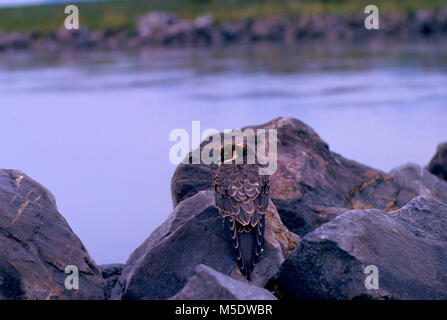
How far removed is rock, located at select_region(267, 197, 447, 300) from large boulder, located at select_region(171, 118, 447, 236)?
1.35 m

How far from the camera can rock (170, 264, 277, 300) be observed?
398 centimetres

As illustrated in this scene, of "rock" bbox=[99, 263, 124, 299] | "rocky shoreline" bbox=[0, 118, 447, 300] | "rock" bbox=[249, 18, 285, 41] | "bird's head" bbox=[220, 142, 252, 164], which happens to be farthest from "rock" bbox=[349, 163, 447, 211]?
"rock" bbox=[249, 18, 285, 41]

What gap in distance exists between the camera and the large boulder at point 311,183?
6266 mm

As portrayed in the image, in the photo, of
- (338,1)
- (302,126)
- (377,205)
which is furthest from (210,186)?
(338,1)

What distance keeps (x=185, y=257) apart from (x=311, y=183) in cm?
211

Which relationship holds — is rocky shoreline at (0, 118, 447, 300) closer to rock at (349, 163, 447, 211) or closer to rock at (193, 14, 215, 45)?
rock at (349, 163, 447, 211)

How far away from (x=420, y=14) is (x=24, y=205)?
30.3 meters

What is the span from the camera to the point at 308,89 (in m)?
17.3

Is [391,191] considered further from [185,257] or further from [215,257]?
[185,257]

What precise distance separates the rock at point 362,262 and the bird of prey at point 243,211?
0.27 m

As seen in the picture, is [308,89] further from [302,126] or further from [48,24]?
[48,24]

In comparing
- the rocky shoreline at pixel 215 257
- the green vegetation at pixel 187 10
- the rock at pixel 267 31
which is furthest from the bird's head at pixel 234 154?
the green vegetation at pixel 187 10

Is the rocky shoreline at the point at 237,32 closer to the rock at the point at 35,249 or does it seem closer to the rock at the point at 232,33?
the rock at the point at 232,33
